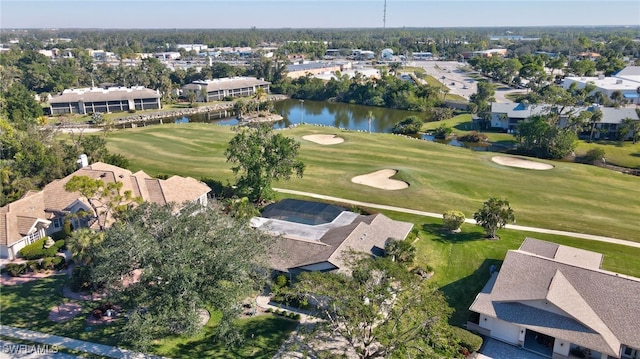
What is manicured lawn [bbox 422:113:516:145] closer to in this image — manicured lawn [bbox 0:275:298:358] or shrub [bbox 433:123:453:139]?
shrub [bbox 433:123:453:139]

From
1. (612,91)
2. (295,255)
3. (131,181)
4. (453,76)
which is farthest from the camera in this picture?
(453,76)

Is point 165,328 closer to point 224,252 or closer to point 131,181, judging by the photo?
point 224,252

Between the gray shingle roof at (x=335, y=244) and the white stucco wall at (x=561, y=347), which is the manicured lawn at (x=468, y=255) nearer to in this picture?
the gray shingle roof at (x=335, y=244)

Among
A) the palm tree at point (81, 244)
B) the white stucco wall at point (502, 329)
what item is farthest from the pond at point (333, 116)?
the palm tree at point (81, 244)

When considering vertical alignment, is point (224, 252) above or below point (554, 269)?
above

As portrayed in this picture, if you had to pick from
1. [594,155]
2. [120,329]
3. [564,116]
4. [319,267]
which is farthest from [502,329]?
[564,116]

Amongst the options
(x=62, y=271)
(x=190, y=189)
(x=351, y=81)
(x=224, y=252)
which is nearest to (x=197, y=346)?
(x=224, y=252)

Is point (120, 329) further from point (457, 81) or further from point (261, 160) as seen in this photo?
point (457, 81)
